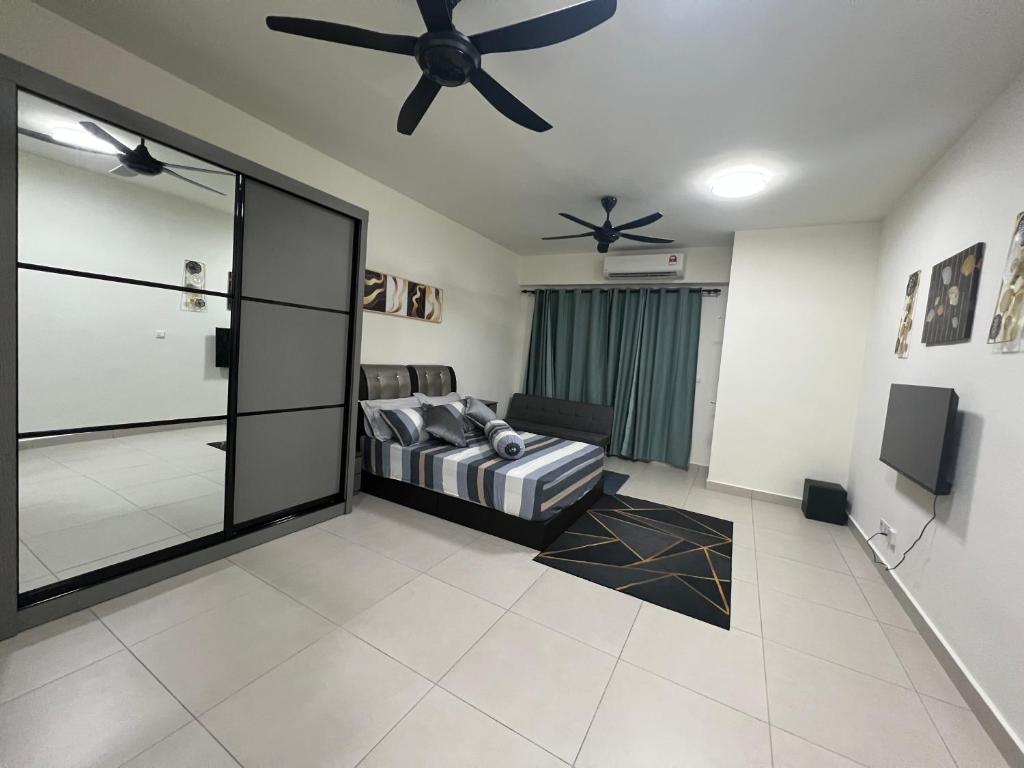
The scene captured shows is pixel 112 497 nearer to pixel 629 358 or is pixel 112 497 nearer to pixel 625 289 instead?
pixel 629 358

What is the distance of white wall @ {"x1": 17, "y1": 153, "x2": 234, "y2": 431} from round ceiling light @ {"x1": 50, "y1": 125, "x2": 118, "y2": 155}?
0.11 metres

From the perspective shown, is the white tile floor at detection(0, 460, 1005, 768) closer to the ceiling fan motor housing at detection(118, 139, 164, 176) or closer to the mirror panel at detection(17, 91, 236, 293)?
the mirror panel at detection(17, 91, 236, 293)

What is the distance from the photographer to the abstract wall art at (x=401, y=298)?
12.2 ft

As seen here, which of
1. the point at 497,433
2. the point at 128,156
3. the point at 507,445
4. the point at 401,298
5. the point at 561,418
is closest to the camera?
the point at 128,156

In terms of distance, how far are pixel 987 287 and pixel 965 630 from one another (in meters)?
1.61

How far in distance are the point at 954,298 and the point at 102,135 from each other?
172 inches

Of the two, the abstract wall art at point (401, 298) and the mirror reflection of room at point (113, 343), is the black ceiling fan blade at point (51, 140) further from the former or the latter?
the abstract wall art at point (401, 298)

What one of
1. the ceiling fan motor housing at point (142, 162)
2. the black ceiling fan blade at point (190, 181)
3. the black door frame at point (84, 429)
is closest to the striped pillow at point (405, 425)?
the black door frame at point (84, 429)

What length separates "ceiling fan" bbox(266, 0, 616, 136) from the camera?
1.36m

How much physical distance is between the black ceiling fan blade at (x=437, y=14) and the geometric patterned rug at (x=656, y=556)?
9.17ft

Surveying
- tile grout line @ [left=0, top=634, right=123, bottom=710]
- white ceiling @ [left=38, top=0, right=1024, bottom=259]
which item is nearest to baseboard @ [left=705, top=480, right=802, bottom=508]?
white ceiling @ [left=38, top=0, right=1024, bottom=259]

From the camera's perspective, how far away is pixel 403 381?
3949 millimetres

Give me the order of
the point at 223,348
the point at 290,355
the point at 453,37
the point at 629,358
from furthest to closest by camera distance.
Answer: the point at 629,358 → the point at 290,355 → the point at 223,348 → the point at 453,37

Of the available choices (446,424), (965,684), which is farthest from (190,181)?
(965,684)
